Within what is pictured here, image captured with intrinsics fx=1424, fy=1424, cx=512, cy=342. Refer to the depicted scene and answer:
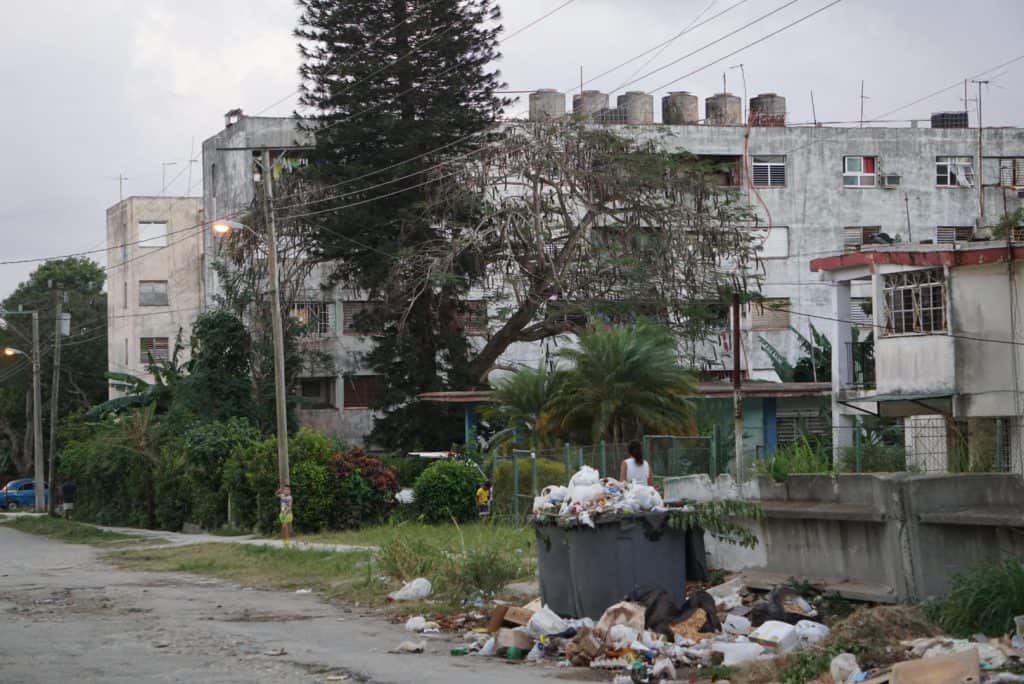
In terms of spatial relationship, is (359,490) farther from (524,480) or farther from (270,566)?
(270,566)

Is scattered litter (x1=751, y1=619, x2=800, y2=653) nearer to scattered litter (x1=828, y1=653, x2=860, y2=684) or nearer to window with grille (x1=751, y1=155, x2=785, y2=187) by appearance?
scattered litter (x1=828, y1=653, x2=860, y2=684)

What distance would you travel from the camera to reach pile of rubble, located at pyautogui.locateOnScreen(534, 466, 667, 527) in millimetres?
13977

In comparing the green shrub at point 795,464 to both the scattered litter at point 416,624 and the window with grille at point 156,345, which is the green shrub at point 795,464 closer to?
the scattered litter at point 416,624

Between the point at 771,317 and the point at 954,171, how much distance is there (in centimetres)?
967

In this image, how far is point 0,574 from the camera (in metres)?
25.4

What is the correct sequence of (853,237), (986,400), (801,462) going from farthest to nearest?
(853,237) < (986,400) < (801,462)

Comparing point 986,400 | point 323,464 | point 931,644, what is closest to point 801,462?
point 931,644

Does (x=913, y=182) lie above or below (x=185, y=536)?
above

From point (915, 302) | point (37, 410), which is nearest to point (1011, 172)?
point (915, 302)

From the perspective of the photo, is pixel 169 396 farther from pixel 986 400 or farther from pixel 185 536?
pixel 986 400

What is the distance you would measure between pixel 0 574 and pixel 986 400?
20.4 m

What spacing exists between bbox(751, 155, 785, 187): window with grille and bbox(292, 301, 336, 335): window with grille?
55.8 ft

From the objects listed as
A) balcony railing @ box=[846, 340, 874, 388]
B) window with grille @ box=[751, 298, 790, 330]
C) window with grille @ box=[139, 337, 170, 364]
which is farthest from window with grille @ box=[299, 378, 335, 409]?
balcony railing @ box=[846, 340, 874, 388]

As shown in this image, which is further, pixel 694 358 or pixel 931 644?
pixel 694 358
